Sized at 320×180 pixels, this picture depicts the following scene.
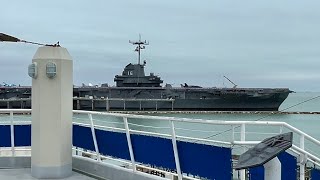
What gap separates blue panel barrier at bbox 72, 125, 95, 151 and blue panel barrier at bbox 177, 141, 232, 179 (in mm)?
2031

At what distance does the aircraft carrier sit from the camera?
245 feet

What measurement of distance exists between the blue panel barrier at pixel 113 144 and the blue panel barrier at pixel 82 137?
222 millimetres

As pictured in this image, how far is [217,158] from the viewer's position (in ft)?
13.4

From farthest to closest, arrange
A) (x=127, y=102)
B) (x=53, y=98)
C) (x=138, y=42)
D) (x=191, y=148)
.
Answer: (x=138, y=42)
(x=127, y=102)
(x=53, y=98)
(x=191, y=148)

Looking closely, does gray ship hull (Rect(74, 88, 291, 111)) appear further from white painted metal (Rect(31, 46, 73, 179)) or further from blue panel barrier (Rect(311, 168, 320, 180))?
blue panel barrier (Rect(311, 168, 320, 180))

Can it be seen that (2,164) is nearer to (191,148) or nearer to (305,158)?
(191,148)

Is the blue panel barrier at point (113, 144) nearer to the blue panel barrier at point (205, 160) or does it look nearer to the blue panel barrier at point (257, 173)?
the blue panel barrier at point (205, 160)

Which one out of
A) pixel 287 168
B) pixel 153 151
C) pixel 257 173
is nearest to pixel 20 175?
pixel 153 151

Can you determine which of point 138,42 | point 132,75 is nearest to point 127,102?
point 132,75

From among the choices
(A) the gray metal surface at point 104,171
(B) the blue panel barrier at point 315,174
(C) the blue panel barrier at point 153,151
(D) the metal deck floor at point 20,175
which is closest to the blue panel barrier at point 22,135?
(D) the metal deck floor at point 20,175

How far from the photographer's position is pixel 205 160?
4215 millimetres

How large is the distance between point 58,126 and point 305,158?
320cm

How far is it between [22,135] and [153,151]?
9.03 feet

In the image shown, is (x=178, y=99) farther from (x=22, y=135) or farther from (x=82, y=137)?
(x=82, y=137)
